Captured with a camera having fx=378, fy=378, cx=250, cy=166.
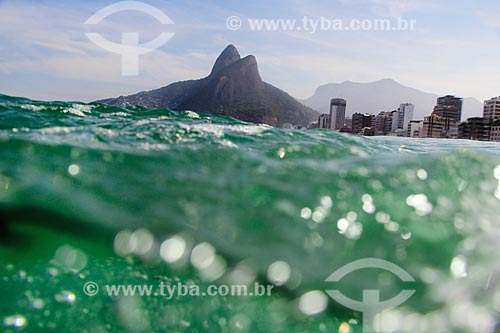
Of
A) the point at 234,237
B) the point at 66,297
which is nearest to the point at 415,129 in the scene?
the point at 234,237

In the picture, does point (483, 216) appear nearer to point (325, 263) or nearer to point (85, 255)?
point (325, 263)

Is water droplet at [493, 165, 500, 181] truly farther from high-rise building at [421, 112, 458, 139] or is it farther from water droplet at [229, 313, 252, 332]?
high-rise building at [421, 112, 458, 139]

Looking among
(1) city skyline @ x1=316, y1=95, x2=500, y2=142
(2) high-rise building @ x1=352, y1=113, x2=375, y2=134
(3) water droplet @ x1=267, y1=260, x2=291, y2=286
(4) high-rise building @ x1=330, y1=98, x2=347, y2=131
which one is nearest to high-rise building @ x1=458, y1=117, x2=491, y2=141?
(1) city skyline @ x1=316, y1=95, x2=500, y2=142

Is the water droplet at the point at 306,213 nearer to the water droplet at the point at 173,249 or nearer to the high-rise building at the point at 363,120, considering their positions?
the water droplet at the point at 173,249

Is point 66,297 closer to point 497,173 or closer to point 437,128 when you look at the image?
point 497,173

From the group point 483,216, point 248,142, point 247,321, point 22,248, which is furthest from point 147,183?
point 483,216

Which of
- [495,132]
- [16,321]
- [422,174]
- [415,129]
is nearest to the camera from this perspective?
[16,321]
